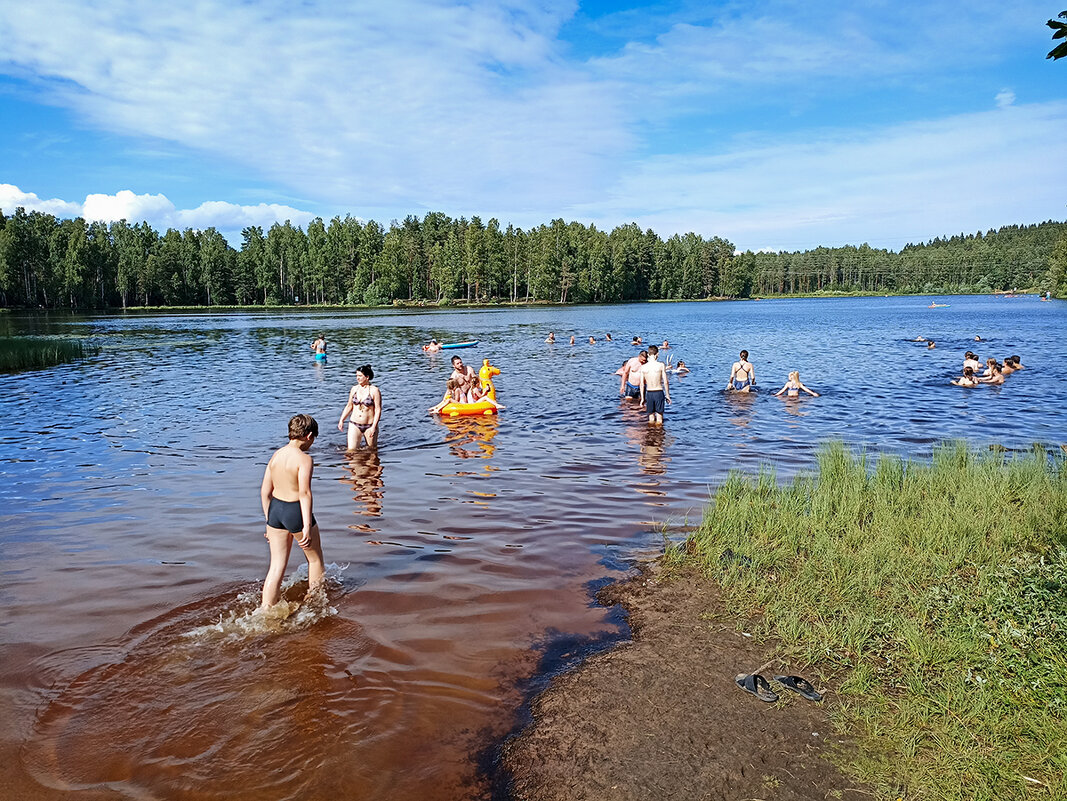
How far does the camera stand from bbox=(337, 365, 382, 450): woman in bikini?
14.0 m

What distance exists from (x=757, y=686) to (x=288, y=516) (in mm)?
4626

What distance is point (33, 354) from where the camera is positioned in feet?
102

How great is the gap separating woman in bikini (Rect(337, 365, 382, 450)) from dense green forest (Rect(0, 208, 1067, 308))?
103 metres

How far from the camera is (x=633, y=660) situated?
18.5 ft

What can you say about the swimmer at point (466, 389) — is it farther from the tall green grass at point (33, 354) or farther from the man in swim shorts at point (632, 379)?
the tall green grass at point (33, 354)

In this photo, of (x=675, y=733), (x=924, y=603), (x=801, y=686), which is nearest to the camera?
(x=675, y=733)

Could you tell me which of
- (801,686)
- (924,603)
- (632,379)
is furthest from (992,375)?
(801,686)

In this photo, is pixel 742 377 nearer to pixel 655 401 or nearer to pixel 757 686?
pixel 655 401

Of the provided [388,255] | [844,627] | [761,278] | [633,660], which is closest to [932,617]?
[844,627]

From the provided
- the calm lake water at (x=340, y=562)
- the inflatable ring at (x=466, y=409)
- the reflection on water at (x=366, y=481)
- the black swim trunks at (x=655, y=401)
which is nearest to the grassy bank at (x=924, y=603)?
the calm lake water at (x=340, y=562)

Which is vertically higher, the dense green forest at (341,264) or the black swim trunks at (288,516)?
the dense green forest at (341,264)

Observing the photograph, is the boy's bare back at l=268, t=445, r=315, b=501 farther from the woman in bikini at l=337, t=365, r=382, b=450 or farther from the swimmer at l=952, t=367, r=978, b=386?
the swimmer at l=952, t=367, r=978, b=386

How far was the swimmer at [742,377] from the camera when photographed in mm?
23234

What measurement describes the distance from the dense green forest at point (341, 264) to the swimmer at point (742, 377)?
96735 millimetres
